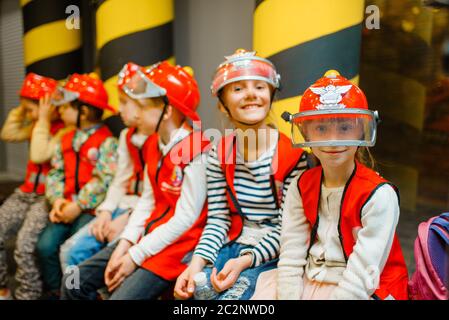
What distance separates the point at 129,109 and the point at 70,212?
68 cm

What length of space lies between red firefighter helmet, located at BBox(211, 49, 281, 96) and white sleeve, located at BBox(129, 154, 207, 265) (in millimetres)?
333

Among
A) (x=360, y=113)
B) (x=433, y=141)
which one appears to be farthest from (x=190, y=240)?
(x=433, y=141)

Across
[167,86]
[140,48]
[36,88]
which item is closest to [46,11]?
[36,88]

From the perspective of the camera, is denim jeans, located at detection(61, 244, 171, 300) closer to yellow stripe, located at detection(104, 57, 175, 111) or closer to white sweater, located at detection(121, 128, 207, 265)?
white sweater, located at detection(121, 128, 207, 265)

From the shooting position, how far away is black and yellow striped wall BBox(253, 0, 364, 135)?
1.51 metres

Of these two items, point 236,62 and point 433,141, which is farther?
point 433,141

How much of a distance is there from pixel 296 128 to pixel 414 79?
4.80 ft

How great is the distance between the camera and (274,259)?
1390mm

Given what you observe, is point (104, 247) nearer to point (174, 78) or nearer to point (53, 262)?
point (53, 262)

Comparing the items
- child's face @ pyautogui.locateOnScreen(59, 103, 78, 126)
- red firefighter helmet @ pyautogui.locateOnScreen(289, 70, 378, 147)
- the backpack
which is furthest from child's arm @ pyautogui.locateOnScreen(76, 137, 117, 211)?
the backpack

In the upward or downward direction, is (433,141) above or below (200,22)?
below

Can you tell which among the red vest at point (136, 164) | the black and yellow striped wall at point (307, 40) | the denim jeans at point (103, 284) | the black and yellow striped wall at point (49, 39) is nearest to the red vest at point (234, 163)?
→ the black and yellow striped wall at point (307, 40)

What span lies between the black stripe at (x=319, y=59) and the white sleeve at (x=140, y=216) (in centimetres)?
73

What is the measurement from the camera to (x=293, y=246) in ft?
4.08
